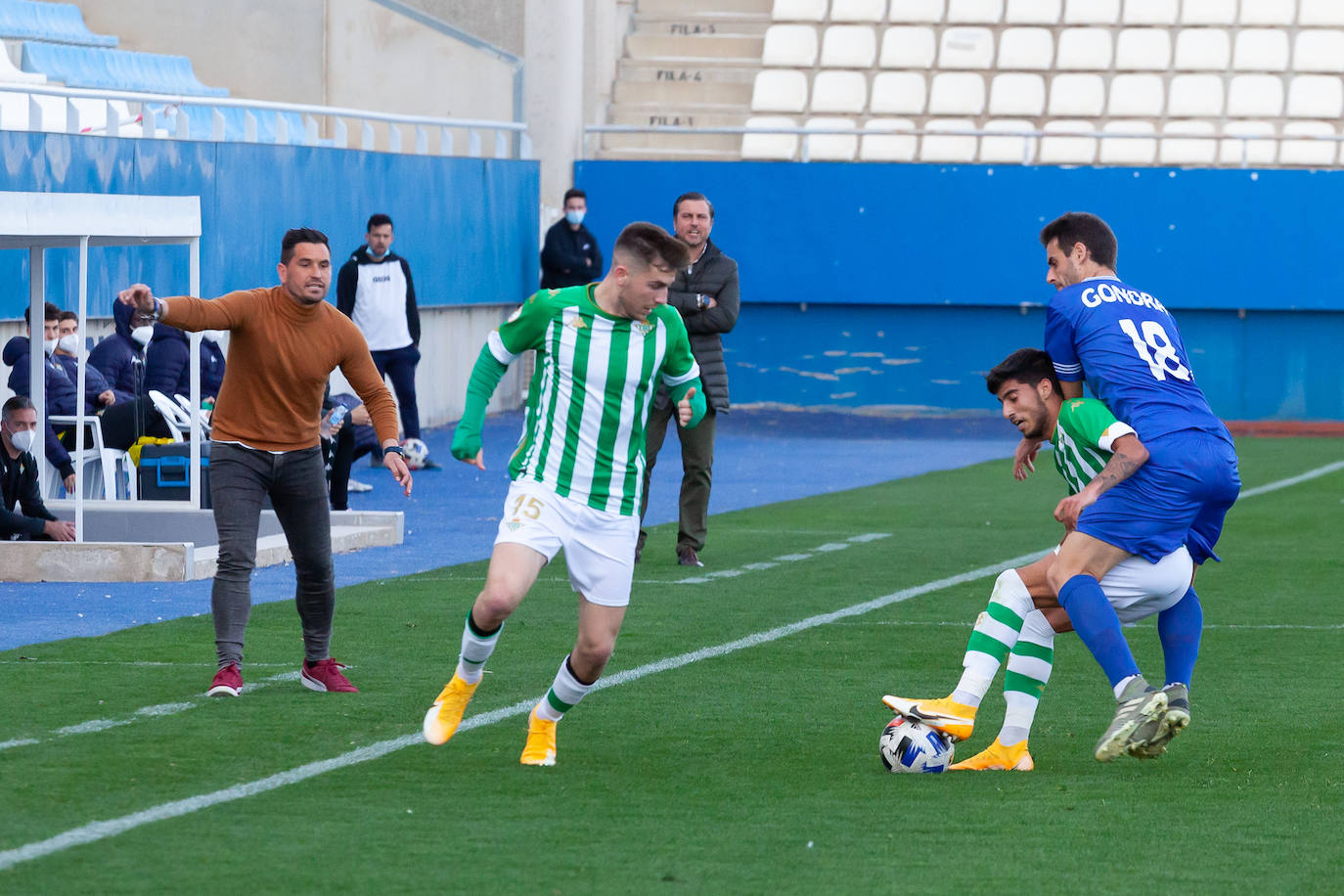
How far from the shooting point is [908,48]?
95.7 feet

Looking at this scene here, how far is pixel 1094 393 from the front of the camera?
268 inches

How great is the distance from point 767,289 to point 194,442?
1394 cm

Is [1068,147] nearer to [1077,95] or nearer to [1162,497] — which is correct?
[1077,95]

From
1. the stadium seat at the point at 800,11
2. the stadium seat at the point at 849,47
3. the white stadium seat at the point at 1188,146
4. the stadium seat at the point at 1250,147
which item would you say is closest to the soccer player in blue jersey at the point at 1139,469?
the white stadium seat at the point at 1188,146

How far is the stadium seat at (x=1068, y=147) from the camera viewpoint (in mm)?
27156

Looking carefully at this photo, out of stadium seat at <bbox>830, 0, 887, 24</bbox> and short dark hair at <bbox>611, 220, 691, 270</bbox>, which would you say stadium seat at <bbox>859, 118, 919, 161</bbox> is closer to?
stadium seat at <bbox>830, 0, 887, 24</bbox>

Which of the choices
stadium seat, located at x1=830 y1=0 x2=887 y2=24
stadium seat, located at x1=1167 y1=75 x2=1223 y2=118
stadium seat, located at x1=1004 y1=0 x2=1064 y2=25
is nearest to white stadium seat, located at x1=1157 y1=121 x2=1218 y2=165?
stadium seat, located at x1=1167 y1=75 x2=1223 y2=118

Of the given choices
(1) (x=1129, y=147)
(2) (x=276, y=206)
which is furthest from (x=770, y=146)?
(2) (x=276, y=206)

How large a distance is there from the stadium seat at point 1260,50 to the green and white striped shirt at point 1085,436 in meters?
22.8

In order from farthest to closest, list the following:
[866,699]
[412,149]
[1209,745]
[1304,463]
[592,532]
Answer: [412,149] < [1304,463] < [866,699] < [1209,745] < [592,532]

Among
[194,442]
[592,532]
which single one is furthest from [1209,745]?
[194,442]

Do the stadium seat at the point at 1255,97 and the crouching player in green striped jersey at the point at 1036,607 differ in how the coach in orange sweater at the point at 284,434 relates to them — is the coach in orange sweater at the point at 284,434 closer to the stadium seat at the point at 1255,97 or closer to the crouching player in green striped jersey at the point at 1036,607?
the crouching player in green striped jersey at the point at 1036,607

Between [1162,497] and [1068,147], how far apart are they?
2156 centimetres

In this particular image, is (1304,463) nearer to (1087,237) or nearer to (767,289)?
(767,289)
